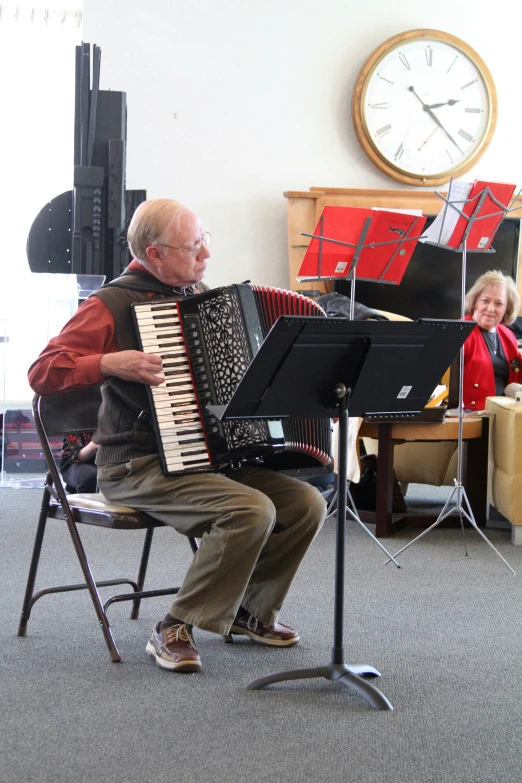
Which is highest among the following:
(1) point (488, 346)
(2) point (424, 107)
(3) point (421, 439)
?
(2) point (424, 107)

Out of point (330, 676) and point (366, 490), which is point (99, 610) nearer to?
point (330, 676)

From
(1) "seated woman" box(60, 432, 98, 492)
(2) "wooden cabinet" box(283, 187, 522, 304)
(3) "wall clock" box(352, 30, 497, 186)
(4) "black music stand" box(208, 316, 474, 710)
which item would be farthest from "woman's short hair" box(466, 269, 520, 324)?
(4) "black music stand" box(208, 316, 474, 710)

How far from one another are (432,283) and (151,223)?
3.35 meters

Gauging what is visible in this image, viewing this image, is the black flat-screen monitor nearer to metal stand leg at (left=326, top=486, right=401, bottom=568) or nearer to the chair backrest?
metal stand leg at (left=326, top=486, right=401, bottom=568)

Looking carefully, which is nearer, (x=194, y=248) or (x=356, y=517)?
(x=194, y=248)

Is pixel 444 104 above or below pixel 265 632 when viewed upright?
above

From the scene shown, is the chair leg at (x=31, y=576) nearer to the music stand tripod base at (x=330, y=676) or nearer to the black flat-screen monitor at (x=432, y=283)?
the music stand tripod base at (x=330, y=676)

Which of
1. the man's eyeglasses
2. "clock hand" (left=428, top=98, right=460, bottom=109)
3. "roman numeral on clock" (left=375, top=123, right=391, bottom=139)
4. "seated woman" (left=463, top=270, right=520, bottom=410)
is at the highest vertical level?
"clock hand" (left=428, top=98, right=460, bottom=109)

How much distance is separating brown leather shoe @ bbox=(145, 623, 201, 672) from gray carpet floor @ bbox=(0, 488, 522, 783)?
0.02 meters

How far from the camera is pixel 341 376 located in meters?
1.89

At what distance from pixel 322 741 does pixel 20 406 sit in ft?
11.6

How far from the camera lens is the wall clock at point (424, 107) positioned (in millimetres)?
5180

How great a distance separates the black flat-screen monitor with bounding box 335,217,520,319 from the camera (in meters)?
5.27

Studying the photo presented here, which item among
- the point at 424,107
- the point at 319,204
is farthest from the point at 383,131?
the point at 319,204
